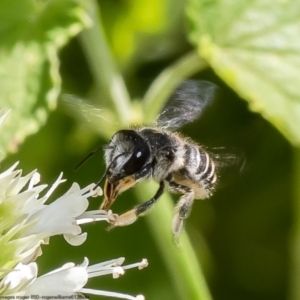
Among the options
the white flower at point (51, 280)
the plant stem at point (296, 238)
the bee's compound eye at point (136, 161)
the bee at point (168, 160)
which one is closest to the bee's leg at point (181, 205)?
the bee at point (168, 160)

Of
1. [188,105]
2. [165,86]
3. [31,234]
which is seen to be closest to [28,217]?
[31,234]


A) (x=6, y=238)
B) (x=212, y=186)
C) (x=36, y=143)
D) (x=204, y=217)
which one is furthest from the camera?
(x=204, y=217)

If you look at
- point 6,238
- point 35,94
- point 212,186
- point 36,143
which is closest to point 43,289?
point 6,238

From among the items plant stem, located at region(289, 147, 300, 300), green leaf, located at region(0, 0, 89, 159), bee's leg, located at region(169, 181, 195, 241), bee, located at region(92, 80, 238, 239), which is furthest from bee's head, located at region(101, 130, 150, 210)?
plant stem, located at region(289, 147, 300, 300)

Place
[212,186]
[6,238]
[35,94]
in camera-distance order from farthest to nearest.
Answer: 1. [35,94]
2. [212,186]
3. [6,238]

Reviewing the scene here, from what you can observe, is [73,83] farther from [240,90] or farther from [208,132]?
[240,90]

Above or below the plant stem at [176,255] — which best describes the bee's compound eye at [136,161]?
above

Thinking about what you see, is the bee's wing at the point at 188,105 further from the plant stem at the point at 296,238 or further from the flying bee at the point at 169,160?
the plant stem at the point at 296,238

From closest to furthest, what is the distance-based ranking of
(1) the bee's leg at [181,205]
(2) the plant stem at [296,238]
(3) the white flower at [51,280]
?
(3) the white flower at [51,280] → (1) the bee's leg at [181,205] → (2) the plant stem at [296,238]
